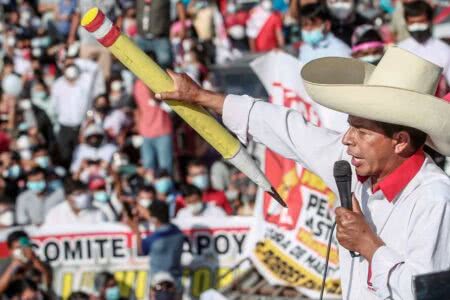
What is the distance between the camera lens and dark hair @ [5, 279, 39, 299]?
1050cm

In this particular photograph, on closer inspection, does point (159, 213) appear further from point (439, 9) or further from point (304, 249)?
point (439, 9)

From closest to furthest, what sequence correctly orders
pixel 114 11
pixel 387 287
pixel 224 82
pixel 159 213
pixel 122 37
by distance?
pixel 387 287 < pixel 122 37 < pixel 159 213 < pixel 224 82 < pixel 114 11

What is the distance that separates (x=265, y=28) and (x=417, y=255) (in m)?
9.62

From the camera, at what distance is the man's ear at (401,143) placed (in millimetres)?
4230

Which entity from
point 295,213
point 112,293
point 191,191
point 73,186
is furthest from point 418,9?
point 73,186

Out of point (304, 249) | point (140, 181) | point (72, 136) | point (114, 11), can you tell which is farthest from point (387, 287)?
point (114, 11)

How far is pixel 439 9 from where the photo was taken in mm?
12875

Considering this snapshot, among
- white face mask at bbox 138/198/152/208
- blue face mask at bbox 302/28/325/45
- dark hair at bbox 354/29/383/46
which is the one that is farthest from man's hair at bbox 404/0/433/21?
white face mask at bbox 138/198/152/208

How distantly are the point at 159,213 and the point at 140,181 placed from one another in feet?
6.68

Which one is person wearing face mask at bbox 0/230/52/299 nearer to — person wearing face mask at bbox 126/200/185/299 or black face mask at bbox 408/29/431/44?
person wearing face mask at bbox 126/200/185/299

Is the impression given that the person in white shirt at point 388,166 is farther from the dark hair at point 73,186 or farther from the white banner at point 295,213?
the dark hair at point 73,186

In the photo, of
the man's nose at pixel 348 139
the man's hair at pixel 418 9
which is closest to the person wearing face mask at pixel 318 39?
the man's hair at pixel 418 9

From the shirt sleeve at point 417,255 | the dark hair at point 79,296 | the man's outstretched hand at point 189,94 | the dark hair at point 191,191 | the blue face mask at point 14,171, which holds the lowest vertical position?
the dark hair at point 79,296

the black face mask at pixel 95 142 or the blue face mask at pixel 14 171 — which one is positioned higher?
the black face mask at pixel 95 142
